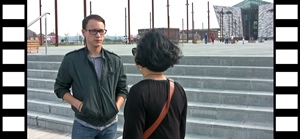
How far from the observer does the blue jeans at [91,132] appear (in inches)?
92.5

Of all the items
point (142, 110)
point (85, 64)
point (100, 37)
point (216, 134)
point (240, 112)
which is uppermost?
point (100, 37)

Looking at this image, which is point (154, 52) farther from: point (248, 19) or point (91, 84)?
point (248, 19)

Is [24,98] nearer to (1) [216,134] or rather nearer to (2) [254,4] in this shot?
(1) [216,134]

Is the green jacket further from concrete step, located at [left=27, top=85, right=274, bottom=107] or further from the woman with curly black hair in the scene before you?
concrete step, located at [left=27, top=85, right=274, bottom=107]

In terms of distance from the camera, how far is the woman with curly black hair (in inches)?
61.4

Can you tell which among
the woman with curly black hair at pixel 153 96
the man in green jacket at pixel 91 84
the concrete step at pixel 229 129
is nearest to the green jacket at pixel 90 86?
the man in green jacket at pixel 91 84

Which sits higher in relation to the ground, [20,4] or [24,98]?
[20,4]

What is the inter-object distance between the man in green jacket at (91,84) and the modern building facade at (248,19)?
77.4 m

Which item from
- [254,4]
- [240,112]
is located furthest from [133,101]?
[254,4]

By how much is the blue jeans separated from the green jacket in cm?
6

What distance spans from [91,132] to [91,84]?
37 centimetres

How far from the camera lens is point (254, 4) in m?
90.7

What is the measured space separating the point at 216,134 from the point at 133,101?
308 centimetres

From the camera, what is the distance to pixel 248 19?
285 feet
